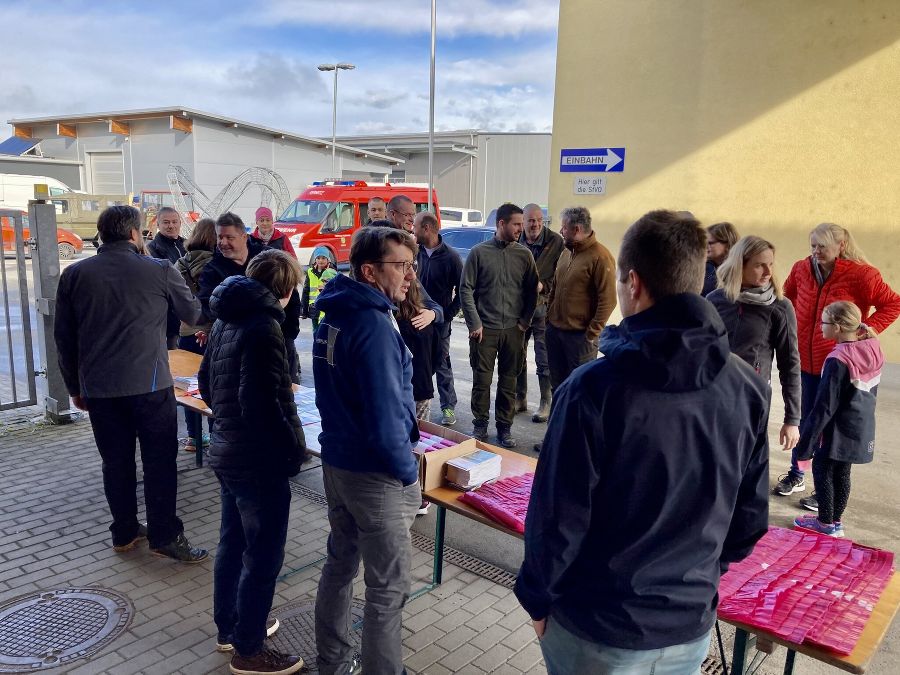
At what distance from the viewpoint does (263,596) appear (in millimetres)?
2914

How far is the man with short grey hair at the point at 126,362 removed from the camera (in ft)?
12.0

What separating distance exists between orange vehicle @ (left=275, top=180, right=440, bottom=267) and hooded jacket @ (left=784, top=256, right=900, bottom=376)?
501 inches

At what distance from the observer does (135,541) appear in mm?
4129

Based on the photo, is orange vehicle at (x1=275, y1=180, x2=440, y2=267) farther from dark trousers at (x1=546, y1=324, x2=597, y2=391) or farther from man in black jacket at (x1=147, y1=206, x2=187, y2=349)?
dark trousers at (x1=546, y1=324, x2=597, y2=391)

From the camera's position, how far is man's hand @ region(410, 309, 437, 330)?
4.70 metres

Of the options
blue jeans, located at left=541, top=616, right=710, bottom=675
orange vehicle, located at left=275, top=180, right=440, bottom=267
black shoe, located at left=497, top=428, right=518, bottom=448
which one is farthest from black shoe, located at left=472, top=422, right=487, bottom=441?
orange vehicle, located at left=275, top=180, right=440, bottom=267

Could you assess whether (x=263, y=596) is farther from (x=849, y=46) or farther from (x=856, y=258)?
(x=849, y=46)

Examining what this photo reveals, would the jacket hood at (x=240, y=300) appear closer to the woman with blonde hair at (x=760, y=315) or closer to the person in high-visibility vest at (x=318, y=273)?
the woman with blonde hair at (x=760, y=315)

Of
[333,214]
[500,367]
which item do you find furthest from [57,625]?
[333,214]

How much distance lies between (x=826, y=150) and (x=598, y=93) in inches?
138

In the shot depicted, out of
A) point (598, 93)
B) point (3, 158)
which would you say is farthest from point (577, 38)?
point (3, 158)

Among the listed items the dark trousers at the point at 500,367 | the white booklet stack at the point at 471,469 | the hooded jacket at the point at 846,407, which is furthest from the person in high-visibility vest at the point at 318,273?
the hooded jacket at the point at 846,407

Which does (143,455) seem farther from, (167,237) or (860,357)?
(860,357)

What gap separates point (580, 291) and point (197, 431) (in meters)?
3.21
